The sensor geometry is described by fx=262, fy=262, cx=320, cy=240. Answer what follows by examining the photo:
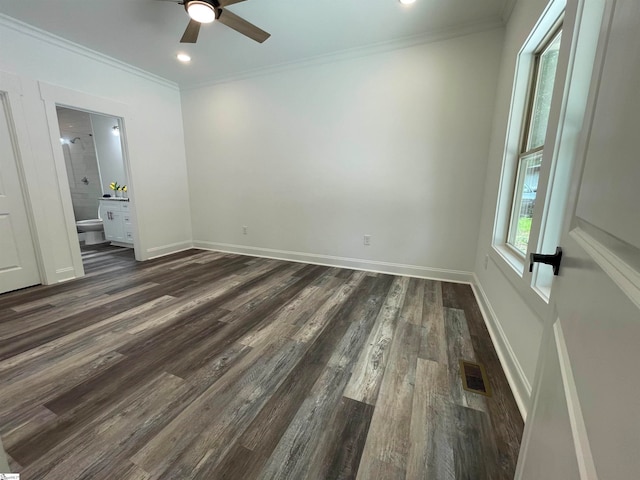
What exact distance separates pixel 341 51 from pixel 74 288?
4.03 metres

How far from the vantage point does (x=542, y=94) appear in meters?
1.86

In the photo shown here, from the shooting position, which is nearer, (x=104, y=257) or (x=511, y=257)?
(x=511, y=257)

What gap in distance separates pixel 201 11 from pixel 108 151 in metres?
4.85

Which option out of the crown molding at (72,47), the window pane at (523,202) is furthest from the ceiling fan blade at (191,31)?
the window pane at (523,202)

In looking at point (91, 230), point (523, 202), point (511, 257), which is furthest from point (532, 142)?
point (91, 230)

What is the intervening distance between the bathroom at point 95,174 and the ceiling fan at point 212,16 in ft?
12.1

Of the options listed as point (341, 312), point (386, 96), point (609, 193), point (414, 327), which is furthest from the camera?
point (386, 96)

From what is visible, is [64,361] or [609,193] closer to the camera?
[609,193]

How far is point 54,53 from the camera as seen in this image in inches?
112

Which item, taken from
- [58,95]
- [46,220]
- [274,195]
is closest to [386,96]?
[274,195]

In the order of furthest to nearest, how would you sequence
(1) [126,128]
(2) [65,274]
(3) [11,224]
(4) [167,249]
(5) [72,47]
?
(4) [167,249] < (1) [126,128] < (2) [65,274] < (5) [72,47] < (3) [11,224]

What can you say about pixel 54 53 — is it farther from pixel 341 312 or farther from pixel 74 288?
pixel 341 312

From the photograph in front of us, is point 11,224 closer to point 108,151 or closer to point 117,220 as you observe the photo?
point 117,220

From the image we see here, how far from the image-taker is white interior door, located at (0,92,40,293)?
8.61 feet
